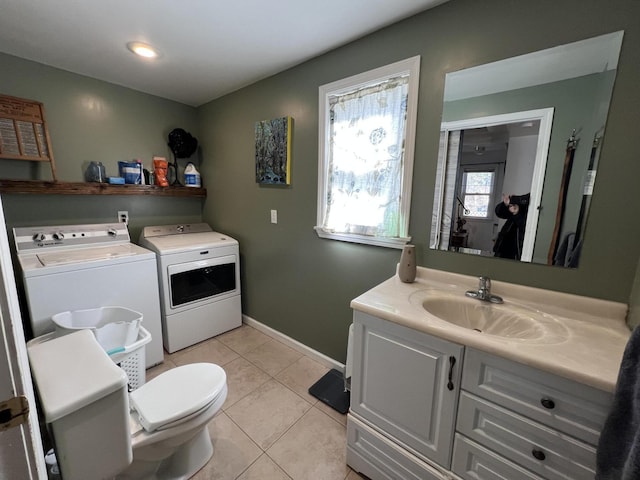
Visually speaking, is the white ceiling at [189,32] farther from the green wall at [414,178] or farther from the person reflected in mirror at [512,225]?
the person reflected in mirror at [512,225]

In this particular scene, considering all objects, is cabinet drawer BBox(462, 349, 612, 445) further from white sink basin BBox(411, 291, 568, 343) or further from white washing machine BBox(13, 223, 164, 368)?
white washing machine BBox(13, 223, 164, 368)

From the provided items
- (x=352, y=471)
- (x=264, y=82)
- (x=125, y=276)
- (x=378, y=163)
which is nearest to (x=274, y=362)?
(x=352, y=471)

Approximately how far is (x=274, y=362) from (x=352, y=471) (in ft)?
3.30

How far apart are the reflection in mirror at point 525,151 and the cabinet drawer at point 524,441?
709 mm

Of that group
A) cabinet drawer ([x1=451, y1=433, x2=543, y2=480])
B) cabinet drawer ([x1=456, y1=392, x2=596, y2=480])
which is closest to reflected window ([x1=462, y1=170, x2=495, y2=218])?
cabinet drawer ([x1=456, y1=392, x2=596, y2=480])

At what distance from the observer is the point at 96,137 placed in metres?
2.31

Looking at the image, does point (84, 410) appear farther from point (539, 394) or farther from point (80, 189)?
point (80, 189)

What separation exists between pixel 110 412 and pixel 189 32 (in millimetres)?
1981

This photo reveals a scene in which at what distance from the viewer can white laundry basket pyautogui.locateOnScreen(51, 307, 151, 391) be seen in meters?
1.58

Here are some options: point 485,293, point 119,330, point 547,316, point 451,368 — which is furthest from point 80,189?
point 547,316

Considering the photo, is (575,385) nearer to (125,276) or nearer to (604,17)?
(604,17)

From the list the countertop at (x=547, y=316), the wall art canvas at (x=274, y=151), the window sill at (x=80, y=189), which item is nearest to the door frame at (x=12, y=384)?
the countertop at (x=547, y=316)

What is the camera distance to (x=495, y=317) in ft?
4.00

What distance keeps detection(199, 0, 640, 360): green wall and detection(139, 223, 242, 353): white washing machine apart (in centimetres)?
18
